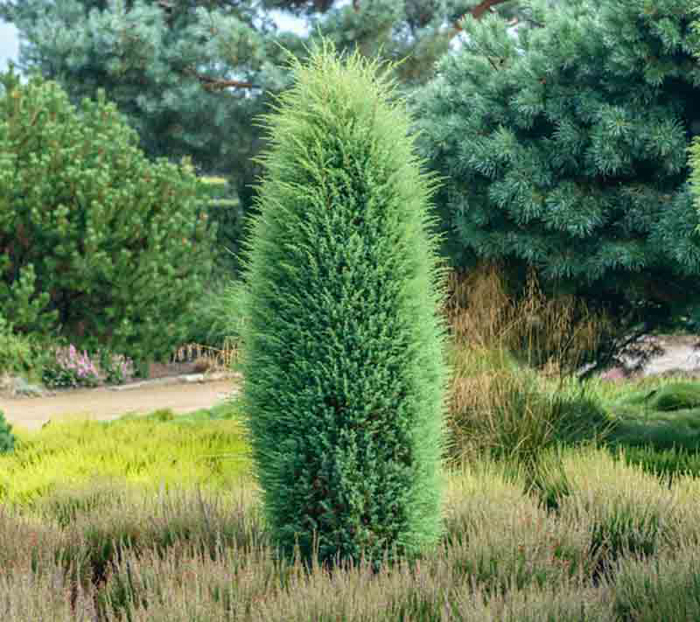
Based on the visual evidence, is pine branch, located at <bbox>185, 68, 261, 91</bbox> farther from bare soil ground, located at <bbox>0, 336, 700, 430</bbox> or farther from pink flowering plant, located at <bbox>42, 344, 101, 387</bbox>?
pink flowering plant, located at <bbox>42, 344, 101, 387</bbox>

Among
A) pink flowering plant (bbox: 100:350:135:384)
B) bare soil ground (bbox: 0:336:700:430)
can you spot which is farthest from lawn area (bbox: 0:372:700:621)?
pink flowering plant (bbox: 100:350:135:384)

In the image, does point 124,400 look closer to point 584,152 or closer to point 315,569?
point 584,152

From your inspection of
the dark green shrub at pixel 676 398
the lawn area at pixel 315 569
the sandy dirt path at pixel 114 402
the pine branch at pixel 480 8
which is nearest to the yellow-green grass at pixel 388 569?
the lawn area at pixel 315 569

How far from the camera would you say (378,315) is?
141 inches

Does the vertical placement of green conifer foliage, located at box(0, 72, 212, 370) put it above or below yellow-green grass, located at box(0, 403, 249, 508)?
above

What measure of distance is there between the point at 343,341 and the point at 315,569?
0.87m

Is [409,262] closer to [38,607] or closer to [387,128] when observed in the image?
[387,128]

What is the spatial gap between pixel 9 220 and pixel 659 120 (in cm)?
869

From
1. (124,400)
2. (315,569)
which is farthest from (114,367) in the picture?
(315,569)

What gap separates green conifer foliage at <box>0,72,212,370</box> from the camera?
12.3 meters

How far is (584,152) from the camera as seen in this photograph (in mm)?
7750

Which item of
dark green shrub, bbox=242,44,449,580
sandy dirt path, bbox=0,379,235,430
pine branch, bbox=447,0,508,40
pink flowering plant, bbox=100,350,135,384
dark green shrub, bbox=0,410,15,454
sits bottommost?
sandy dirt path, bbox=0,379,235,430

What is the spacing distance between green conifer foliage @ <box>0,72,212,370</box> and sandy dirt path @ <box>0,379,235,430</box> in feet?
2.69

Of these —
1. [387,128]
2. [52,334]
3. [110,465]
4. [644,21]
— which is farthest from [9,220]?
[387,128]
